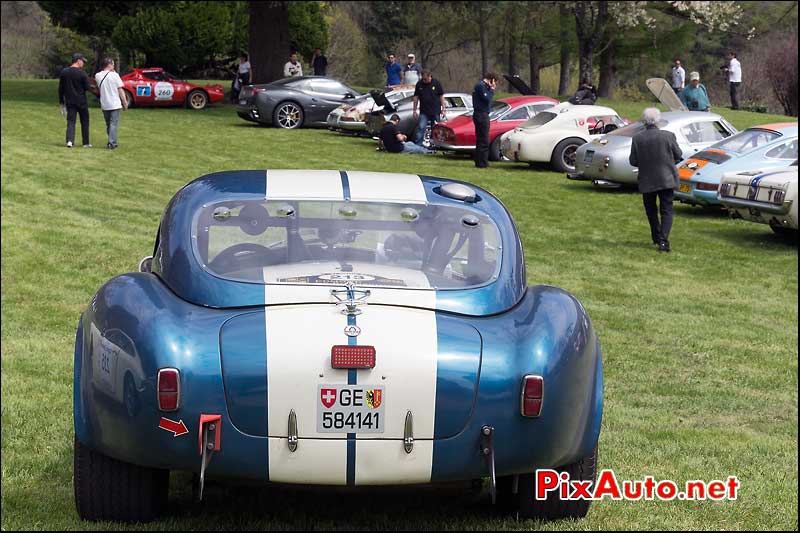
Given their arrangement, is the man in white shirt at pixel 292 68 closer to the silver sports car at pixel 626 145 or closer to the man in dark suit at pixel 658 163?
the silver sports car at pixel 626 145

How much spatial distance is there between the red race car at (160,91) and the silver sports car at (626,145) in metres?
16.3

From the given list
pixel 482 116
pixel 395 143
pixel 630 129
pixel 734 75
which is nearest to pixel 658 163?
pixel 630 129

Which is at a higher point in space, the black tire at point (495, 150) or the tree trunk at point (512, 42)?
the tree trunk at point (512, 42)

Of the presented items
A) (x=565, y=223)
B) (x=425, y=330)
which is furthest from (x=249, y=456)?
(x=565, y=223)

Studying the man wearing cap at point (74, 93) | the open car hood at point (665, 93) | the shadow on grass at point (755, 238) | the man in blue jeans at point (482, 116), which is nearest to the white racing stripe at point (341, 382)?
the shadow on grass at point (755, 238)

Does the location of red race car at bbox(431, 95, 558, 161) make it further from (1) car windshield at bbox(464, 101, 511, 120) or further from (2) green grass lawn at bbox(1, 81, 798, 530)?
(2) green grass lawn at bbox(1, 81, 798, 530)

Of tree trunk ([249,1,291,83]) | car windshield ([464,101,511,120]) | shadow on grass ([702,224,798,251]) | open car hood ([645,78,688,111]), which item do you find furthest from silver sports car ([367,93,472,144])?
shadow on grass ([702,224,798,251])

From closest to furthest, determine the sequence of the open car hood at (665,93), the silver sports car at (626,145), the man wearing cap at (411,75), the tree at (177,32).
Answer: the silver sports car at (626,145) → the open car hood at (665,93) → the man wearing cap at (411,75) → the tree at (177,32)

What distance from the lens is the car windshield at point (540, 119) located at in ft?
81.0

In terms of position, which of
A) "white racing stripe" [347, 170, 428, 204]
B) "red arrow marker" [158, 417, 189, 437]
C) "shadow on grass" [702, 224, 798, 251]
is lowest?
"shadow on grass" [702, 224, 798, 251]

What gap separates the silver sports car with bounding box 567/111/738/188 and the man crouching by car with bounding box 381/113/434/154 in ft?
14.6

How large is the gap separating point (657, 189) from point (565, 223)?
259 centimetres

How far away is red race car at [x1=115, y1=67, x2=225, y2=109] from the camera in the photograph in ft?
116

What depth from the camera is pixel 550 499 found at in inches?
203
